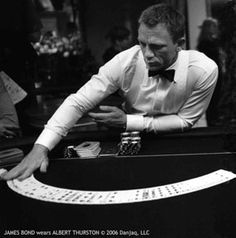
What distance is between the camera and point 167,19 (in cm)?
175

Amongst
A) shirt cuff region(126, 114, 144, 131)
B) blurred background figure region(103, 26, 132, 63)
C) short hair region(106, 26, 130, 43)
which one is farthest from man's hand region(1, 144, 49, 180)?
short hair region(106, 26, 130, 43)

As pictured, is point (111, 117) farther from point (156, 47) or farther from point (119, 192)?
point (119, 192)

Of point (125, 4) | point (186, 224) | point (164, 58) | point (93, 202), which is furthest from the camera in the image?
point (125, 4)

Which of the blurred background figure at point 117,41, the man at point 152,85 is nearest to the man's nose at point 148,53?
the man at point 152,85

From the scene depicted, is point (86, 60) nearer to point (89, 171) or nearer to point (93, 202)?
point (89, 171)

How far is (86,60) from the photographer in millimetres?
3439

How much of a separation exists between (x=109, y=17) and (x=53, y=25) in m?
0.46

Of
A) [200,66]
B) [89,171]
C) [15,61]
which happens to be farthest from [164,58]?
[15,61]

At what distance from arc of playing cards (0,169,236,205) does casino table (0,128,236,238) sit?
24 millimetres

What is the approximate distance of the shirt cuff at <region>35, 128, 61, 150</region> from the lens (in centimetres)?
165

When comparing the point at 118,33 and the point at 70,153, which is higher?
the point at 118,33

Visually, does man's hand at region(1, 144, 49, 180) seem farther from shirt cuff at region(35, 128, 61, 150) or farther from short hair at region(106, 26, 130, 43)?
→ short hair at region(106, 26, 130, 43)

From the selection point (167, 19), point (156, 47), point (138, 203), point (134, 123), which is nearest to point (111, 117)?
point (134, 123)

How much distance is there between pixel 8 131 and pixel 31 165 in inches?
21.8
